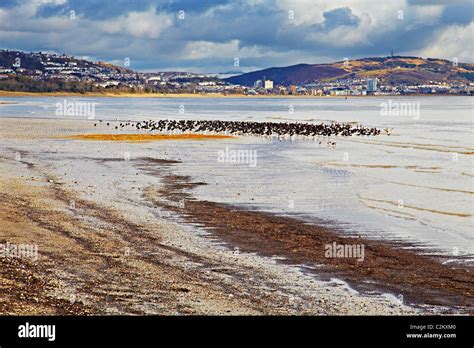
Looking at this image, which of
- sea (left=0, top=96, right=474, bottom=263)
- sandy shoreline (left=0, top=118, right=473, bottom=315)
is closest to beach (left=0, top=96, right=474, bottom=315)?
sandy shoreline (left=0, top=118, right=473, bottom=315)

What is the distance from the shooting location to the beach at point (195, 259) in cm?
1120

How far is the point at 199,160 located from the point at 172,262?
24.4 m

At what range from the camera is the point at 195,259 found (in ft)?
47.0

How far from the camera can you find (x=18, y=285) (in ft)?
38.0

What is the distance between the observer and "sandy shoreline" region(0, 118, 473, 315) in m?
11.1

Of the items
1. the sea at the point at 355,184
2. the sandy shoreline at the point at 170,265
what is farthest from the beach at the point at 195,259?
the sea at the point at 355,184

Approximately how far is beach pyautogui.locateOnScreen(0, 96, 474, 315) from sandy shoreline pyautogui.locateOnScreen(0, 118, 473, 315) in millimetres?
29

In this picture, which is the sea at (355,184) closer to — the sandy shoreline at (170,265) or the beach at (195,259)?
the beach at (195,259)

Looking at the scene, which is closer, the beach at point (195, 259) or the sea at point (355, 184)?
the beach at point (195, 259)

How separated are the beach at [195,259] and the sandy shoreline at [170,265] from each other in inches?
1.1
